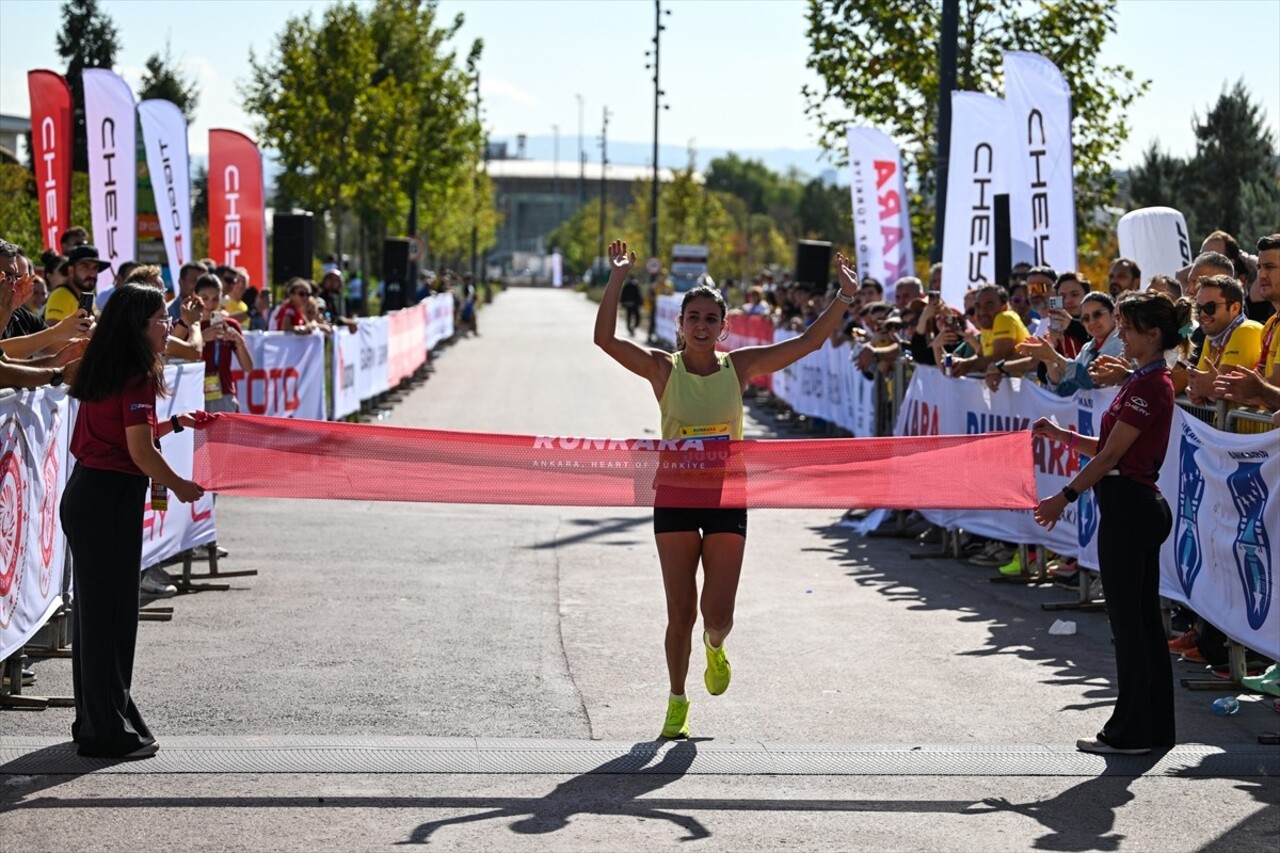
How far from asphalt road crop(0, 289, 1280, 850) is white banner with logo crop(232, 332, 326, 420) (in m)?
3.25

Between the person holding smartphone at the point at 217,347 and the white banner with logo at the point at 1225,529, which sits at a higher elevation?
the person holding smartphone at the point at 217,347

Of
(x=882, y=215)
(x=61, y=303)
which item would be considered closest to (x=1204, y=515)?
(x=61, y=303)

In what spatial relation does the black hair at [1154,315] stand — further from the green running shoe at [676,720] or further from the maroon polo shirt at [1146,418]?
the green running shoe at [676,720]

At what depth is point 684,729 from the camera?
25.6 feet

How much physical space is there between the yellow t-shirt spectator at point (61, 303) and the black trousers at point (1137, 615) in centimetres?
814

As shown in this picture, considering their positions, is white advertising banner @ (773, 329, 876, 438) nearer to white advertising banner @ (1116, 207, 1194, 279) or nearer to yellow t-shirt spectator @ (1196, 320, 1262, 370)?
white advertising banner @ (1116, 207, 1194, 279)

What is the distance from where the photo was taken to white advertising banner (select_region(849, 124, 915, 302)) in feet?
78.0

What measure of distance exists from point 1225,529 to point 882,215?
1502cm

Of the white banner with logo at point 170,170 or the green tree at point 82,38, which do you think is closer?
the white banner with logo at point 170,170

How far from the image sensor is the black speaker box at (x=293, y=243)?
31.5 m

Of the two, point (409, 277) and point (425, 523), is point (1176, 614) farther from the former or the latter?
point (409, 277)

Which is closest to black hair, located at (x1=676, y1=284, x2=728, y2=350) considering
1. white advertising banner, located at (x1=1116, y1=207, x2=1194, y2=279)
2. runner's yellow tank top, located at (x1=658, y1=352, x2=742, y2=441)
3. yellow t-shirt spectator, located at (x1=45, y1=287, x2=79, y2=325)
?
runner's yellow tank top, located at (x1=658, y1=352, x2=742, y2=441)

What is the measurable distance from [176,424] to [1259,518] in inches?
200

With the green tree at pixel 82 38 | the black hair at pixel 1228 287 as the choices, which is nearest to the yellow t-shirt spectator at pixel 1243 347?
the black hair at pixel 1228 287
